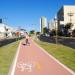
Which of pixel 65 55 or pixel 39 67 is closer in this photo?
pixel 39 67

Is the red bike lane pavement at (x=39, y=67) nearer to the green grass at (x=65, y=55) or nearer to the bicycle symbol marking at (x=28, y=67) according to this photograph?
the bicycle symbol marking at (x=28, y=67)

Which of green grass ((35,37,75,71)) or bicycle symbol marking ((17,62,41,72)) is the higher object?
bicycle symbol marking ((17,62,41,72))

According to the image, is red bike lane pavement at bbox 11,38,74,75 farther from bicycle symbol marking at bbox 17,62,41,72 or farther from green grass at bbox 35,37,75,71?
green grass at bbox 35,37,75,71

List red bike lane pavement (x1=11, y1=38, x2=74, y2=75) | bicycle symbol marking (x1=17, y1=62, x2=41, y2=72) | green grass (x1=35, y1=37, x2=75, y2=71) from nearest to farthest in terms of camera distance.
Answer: red bike lane pavement (x1=11, y1=38, x2=74, y2=75), bicycle symbol marking (x1=17, y1=62, x2=41, y2=72), green grass (x1=35, y1=37, x2=75, y2=71)

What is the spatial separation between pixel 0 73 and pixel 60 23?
186 meters

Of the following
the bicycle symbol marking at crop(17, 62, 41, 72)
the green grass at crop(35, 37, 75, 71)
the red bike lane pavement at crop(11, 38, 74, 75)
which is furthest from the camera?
the green grass at crop(35, 37, 75, 71)

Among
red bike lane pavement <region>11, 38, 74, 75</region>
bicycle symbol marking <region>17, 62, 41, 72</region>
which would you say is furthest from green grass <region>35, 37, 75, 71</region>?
bicycle symbol marking <region>17, 62, 41, 72</region>

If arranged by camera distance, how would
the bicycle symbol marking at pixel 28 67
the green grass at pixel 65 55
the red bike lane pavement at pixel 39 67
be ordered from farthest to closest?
the green grass at pixel 65 55
the bicycle symbol marking at pixel 28 67
the red bike lane pavement at pixel 39 67

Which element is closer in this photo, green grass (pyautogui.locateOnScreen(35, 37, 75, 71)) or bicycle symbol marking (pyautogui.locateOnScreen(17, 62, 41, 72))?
bicycle symbol marking (pyautogui.locateOnScreen(17, 62, 41, 72))

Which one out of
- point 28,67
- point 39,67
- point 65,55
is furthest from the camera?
point 65,55

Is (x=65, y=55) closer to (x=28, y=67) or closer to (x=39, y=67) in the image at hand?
(x=39, y=67)

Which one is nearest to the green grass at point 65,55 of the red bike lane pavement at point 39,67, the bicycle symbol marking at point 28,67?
the red bike lane pavement at point 39,67

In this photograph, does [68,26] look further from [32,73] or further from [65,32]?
[32,73]

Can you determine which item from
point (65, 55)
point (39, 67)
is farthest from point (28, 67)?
point (65, 55)
